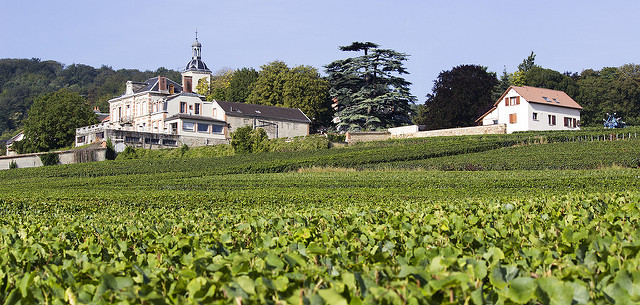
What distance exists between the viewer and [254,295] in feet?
9.05

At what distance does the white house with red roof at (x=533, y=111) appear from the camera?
61625 millimetres

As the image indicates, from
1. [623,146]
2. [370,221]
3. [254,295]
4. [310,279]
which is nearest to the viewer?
[254,295]

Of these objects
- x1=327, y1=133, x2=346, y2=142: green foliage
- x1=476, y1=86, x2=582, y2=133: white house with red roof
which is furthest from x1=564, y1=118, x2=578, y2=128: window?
x1=327, y1=133, x2=346, y2=142: green foliage

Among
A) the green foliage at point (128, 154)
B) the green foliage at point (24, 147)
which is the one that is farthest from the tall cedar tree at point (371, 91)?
the green foliage at point (24, 147)

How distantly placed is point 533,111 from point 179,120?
4178 centimetres

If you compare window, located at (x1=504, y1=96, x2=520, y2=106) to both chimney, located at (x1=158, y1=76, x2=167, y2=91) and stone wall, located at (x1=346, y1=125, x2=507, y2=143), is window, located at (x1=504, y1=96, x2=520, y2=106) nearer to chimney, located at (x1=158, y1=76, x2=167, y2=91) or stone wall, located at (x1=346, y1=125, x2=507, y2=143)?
stone wall, located at (x1=346, y1=125, x2=507, y2=143)

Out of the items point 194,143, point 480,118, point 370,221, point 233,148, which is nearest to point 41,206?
point 370,221

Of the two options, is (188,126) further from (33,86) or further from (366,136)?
(33,86)

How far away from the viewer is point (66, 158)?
60.8 meters

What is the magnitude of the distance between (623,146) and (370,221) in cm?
3955

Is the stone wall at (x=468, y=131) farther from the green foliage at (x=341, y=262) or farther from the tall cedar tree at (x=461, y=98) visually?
the green foliage at (x=341, y=262)

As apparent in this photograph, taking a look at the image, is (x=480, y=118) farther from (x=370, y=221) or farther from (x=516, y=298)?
(x=516, y=298)

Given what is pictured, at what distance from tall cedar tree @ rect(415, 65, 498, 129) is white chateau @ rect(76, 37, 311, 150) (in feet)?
57.3

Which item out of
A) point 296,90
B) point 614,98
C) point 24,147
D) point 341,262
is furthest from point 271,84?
point 341,262
